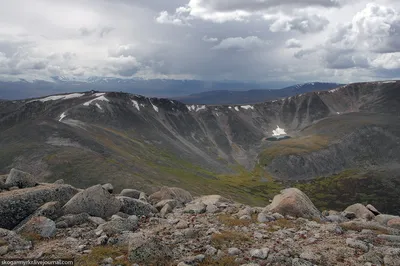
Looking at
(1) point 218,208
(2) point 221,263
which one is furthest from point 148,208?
(2) point 221,263

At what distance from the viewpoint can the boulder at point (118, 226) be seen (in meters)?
19.9

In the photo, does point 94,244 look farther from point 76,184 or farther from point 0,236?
point 76,184

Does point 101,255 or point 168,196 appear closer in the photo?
point 101,255

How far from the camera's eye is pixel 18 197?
22.5 meters

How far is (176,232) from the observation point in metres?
19.9

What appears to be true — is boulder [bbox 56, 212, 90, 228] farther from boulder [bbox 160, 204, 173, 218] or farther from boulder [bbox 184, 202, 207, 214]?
boulder [bbox 184, 202, 207, 214]

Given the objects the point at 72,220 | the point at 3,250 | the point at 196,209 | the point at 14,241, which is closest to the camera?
the point at 3,250

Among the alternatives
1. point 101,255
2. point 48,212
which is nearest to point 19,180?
point 48,212

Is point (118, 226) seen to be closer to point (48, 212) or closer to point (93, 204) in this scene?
point (93, 204)

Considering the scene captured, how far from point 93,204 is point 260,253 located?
1321 cm

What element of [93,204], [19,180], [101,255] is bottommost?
[101,255]

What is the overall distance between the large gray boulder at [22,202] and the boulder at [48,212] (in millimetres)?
799

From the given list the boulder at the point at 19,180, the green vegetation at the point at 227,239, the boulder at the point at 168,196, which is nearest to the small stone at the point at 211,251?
the green vegetation at the point at 227,239

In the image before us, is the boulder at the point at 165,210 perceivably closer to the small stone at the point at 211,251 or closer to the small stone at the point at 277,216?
the small stone at the point at 277,216
